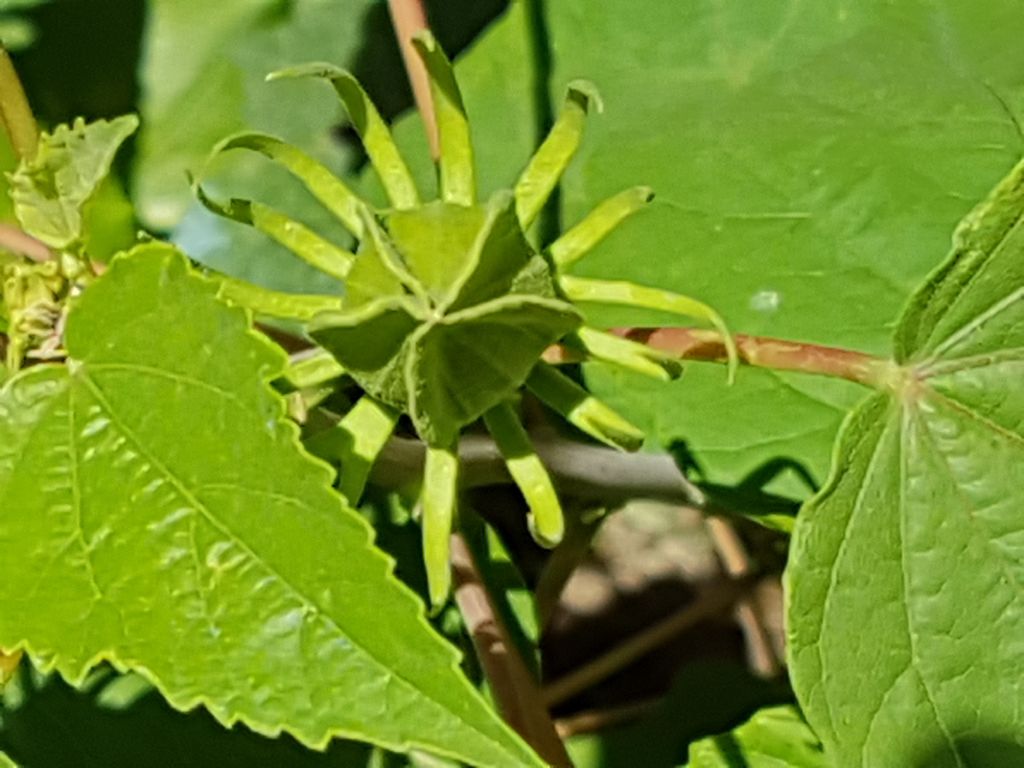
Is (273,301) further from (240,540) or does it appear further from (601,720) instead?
(601,720)

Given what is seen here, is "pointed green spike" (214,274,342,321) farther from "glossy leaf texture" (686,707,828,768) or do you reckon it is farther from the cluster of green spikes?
"glossy leaf texture" (686,707,828,768)

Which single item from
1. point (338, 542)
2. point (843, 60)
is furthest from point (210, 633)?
point (843, 60)

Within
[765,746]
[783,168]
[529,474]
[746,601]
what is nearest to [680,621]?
[746,601]

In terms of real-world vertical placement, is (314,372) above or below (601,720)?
above

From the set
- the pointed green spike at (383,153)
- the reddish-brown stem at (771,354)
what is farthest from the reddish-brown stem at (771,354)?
the pointed green spike at (383,153)

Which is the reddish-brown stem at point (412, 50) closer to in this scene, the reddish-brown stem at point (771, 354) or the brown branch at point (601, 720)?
the reddish-brown stem at point (771, 354)

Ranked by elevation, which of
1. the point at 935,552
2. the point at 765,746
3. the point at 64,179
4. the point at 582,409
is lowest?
the point at 765,746

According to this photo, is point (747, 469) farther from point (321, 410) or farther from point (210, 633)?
point (210, 633)
